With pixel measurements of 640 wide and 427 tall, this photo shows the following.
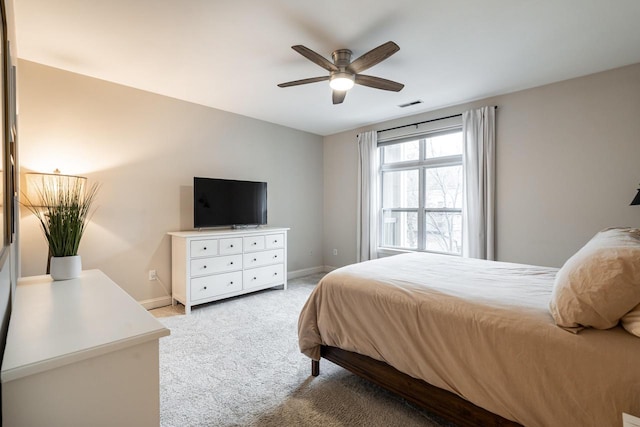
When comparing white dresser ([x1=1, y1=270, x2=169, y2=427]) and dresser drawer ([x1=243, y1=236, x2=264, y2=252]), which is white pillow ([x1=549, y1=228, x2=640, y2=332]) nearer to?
white dresser ([x1=1, y1=270, x2=169, y2=427])

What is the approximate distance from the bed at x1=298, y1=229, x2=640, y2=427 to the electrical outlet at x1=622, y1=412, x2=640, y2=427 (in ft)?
0.07

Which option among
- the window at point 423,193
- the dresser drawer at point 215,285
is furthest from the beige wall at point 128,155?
the window at point 423,193

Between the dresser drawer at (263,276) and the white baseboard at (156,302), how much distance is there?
938 millimetres

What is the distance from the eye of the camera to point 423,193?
4.31m

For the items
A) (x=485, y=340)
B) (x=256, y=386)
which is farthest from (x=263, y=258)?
(x=485, y=340)

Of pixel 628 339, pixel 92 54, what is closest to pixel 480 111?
pixel 628 339

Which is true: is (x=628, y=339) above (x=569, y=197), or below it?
below

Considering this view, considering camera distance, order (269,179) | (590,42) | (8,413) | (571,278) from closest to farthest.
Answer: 1. (8,413)
2. (571,278)
3. (590,42)
4. (269,179)

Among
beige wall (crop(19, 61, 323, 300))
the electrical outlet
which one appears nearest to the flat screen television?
beige wall (crop(19, 61, 323, 300))

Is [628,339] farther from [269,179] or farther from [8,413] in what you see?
[269,179]

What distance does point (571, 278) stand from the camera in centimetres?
127

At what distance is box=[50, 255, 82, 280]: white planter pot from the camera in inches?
69.1

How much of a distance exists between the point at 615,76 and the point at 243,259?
4.53m

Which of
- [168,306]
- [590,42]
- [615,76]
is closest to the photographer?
[590,42]
